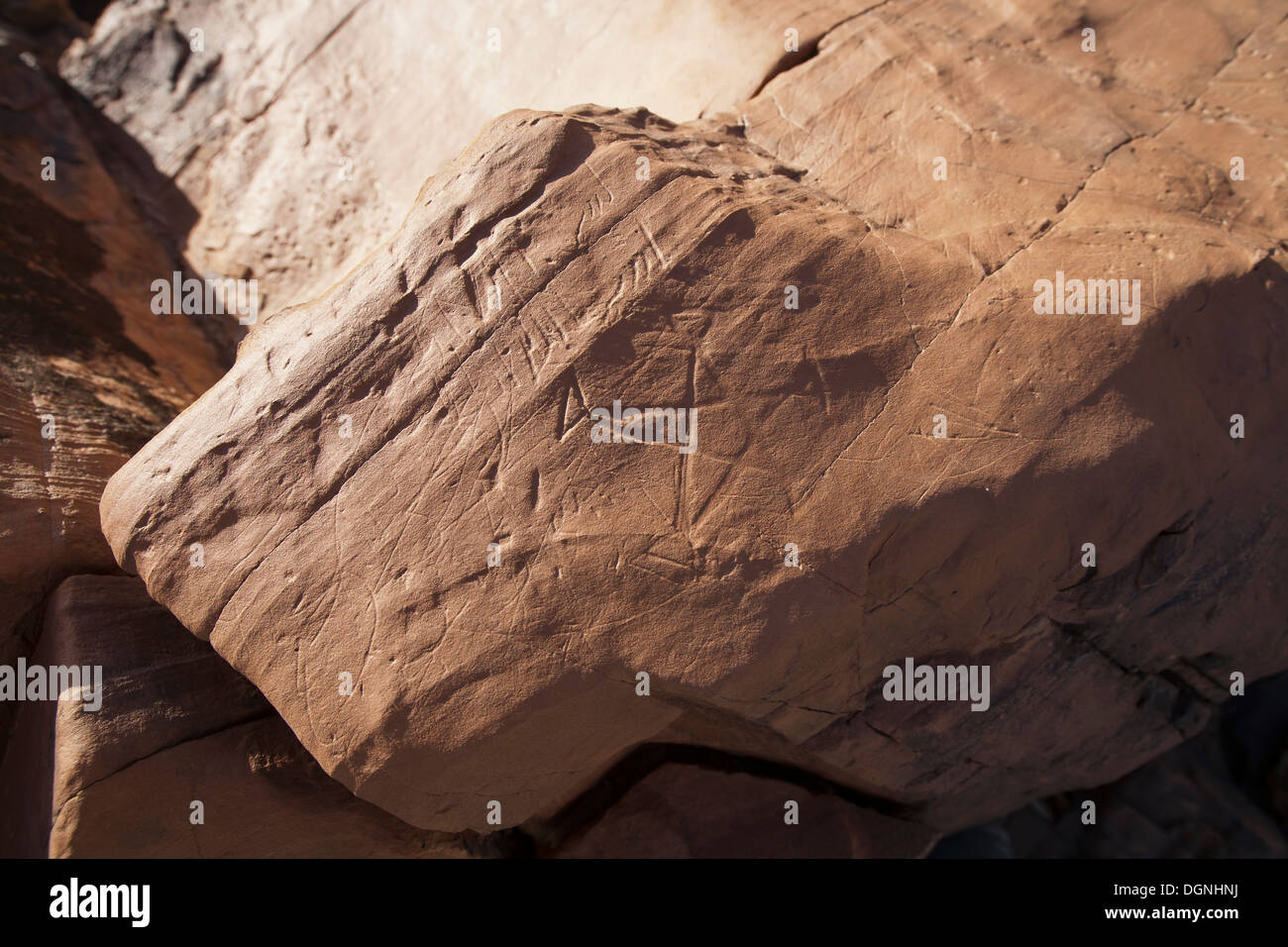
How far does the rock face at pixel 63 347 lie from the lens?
10.4 ft

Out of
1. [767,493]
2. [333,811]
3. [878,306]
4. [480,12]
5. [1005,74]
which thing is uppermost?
[480,12]

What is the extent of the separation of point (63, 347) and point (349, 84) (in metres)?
2.09

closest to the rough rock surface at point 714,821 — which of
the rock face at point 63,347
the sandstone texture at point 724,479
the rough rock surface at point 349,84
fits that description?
the sandstone texture at point 724,479

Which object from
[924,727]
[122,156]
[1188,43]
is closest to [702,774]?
[924,727]

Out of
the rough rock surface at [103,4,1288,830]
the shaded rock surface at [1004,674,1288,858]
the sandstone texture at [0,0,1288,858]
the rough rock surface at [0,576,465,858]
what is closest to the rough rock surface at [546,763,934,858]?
the sandstone texture at [0,0,1288,858]

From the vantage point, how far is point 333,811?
126 inches

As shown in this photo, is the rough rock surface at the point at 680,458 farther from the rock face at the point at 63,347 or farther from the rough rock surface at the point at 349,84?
the rough rock surface at the point at 349,84

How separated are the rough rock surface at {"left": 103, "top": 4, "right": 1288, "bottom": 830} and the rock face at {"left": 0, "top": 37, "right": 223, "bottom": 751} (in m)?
0.43

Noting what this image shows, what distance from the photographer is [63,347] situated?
3918 millimetres

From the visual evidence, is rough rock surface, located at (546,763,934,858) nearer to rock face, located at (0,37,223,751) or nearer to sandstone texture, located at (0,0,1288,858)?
sandstone texture, located at (0,0,1288,858)

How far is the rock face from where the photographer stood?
3174 millimetres

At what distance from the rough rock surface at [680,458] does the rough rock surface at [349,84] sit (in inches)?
42.7
